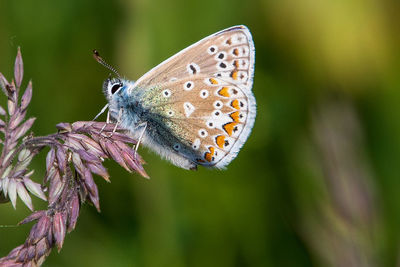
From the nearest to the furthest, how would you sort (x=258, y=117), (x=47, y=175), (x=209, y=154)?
(x=47, y=175) < (x=209, y=154) < (x=258, y=117)

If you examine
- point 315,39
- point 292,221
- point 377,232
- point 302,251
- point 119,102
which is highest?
point 119,102

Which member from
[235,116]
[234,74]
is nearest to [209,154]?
[235,116]

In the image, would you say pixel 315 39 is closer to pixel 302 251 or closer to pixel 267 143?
pixel 267 143

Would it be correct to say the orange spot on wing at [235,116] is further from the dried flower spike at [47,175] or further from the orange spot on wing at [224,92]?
the dried flower spike at [47,175]

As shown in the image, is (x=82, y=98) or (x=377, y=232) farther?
(x=82, y=98)

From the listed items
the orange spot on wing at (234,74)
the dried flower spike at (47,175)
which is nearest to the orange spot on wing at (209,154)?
the orange spot on wing at (234,74)

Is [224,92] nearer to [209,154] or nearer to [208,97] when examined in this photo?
[208,97]

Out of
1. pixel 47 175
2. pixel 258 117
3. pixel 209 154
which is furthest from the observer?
pixel 258 117

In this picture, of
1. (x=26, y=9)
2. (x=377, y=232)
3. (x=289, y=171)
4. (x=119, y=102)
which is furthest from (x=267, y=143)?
(x=26, y=9)
